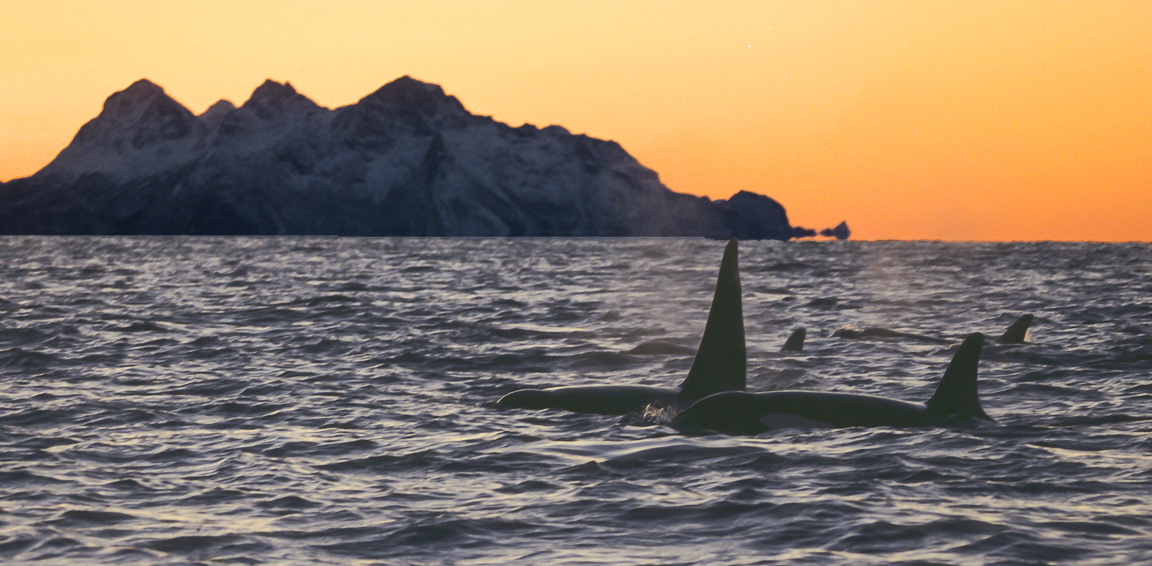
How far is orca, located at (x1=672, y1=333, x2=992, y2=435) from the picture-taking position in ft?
41.4

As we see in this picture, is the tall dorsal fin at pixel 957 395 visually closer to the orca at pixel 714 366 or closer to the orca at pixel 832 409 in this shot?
the orca at pixel 832 409

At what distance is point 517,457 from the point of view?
1152 centimetres

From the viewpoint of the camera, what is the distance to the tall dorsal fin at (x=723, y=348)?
528 inches

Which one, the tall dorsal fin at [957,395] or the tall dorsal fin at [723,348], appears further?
the tall dorsal fin at [723,348]

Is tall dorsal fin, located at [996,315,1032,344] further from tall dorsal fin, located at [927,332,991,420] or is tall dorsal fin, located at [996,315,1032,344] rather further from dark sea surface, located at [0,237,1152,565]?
tall dorsal fin, located at [927,332,991,420]

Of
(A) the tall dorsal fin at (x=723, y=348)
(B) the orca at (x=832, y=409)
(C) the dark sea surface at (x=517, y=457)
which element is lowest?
(C) the dark sea surface at (x=517, y=457)

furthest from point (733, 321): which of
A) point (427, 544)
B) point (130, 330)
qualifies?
point (130, 330)

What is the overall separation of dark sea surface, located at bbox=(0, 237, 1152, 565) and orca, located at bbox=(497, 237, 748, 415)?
2.06 ft

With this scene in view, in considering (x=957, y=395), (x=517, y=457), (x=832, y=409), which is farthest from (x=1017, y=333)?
(x=517, y=457)

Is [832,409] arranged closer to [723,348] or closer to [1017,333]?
[723,348]

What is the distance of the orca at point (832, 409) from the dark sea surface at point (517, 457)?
36 centimetres

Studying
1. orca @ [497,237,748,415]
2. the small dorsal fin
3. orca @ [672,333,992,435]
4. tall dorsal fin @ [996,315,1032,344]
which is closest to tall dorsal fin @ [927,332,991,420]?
orca @ [672,333,992,435]

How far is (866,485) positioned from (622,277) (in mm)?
47493

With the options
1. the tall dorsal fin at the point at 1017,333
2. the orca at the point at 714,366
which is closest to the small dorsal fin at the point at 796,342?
the tall dorsal fin at the point at 1017,333
